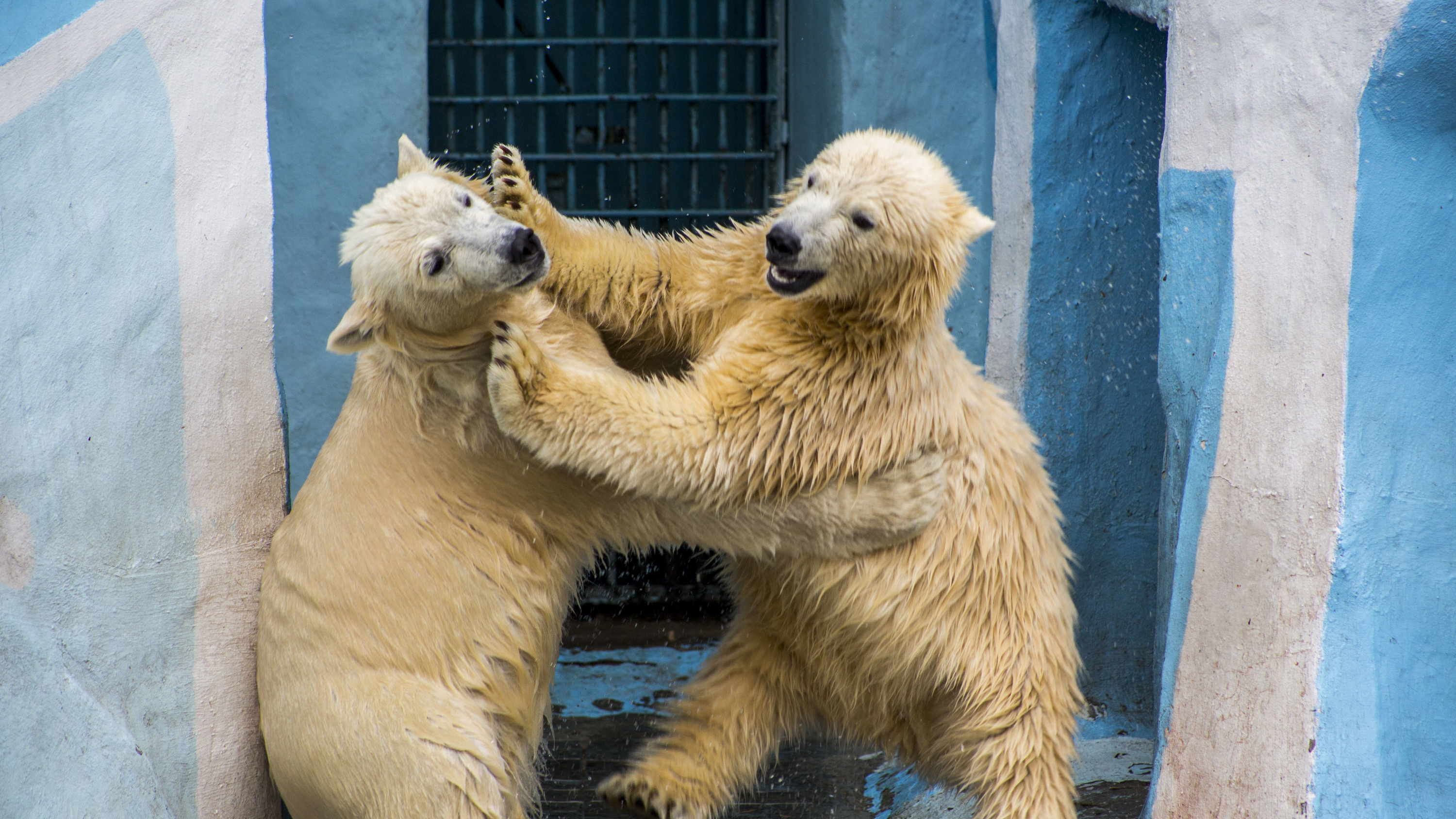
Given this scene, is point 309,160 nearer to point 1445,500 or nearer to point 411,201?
point 411,201

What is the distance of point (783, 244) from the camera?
2.69 meters

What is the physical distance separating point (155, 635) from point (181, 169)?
1.02 m

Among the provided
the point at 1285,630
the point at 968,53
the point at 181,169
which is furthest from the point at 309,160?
the point at 1285,630

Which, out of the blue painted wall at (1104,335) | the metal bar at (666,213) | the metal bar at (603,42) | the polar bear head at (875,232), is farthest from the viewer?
the metal bar at (666,213)

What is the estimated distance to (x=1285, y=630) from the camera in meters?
2.63

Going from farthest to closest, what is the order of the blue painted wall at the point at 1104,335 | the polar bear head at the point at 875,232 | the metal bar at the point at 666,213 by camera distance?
1. the metal bar at the point at 666,213
2. the blue painted wall at the point at 1104,335
3. the polar bear head at the point at 875,232

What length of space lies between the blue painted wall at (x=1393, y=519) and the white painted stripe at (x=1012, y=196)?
1.63 meters

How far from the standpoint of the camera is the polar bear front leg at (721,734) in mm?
3191

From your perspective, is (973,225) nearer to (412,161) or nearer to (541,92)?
(412,161)

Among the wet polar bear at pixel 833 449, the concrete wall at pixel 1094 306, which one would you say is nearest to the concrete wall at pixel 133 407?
the wet polar bear at pixel 833 449

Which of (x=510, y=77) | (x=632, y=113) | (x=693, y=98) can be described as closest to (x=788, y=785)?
(x=693, y=98)

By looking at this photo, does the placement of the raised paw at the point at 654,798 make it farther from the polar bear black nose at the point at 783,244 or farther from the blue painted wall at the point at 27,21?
the blue painted wall at the point at 27,21

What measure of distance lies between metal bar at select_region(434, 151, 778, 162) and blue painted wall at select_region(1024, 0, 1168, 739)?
1.38 metres

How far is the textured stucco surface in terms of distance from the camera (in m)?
2.58
